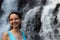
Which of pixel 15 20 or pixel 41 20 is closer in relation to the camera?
pixel 15 20

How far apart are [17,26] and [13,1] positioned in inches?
156

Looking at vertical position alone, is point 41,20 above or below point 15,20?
below

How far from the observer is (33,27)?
4914 millimetres

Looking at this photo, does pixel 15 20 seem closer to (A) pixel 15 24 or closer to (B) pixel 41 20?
(A) pixel 15 24

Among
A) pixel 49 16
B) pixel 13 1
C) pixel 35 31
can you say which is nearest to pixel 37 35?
pixel 35 31

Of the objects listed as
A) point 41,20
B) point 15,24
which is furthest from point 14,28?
point 41,20

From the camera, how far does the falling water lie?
15.5 feet

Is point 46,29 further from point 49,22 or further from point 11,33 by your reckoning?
point 11,33

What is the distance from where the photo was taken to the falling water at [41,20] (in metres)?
4.71

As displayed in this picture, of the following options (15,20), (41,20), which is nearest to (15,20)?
(15,20)

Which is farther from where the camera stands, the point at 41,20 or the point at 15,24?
the point at 41,20

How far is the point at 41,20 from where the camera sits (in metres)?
4.87

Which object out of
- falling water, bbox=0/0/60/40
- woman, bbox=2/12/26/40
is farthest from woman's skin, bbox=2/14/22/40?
falling water, bbox=0/0/60/40

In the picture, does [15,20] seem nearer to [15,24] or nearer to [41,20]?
[15,24]
